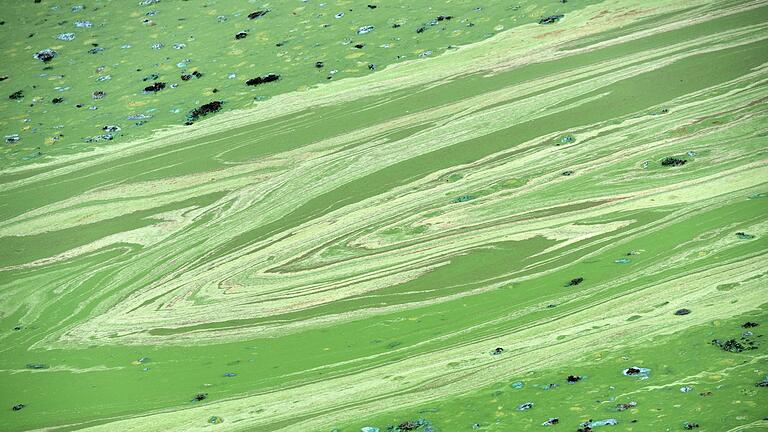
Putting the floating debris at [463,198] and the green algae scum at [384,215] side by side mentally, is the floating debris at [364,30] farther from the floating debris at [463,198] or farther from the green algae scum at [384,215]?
the floating debris at [463,198]

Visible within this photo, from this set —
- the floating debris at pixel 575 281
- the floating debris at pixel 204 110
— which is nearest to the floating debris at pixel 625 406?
the floating debris at pixel 575 281

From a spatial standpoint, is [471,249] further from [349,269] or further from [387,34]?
[387,34]

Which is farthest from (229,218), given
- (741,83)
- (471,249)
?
(741,83)

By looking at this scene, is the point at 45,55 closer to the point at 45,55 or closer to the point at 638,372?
the point at 45,55

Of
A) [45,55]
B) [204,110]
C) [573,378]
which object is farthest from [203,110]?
[573,378]

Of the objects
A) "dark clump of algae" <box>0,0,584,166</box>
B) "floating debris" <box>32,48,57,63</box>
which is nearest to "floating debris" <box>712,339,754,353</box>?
"dark clump of algae" <box>0,0,584,166</box>

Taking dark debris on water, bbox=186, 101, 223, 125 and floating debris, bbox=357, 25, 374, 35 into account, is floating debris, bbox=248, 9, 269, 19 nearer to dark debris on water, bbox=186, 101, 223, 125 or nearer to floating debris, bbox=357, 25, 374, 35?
floating debris, bbox=357, 25, 374, 35
